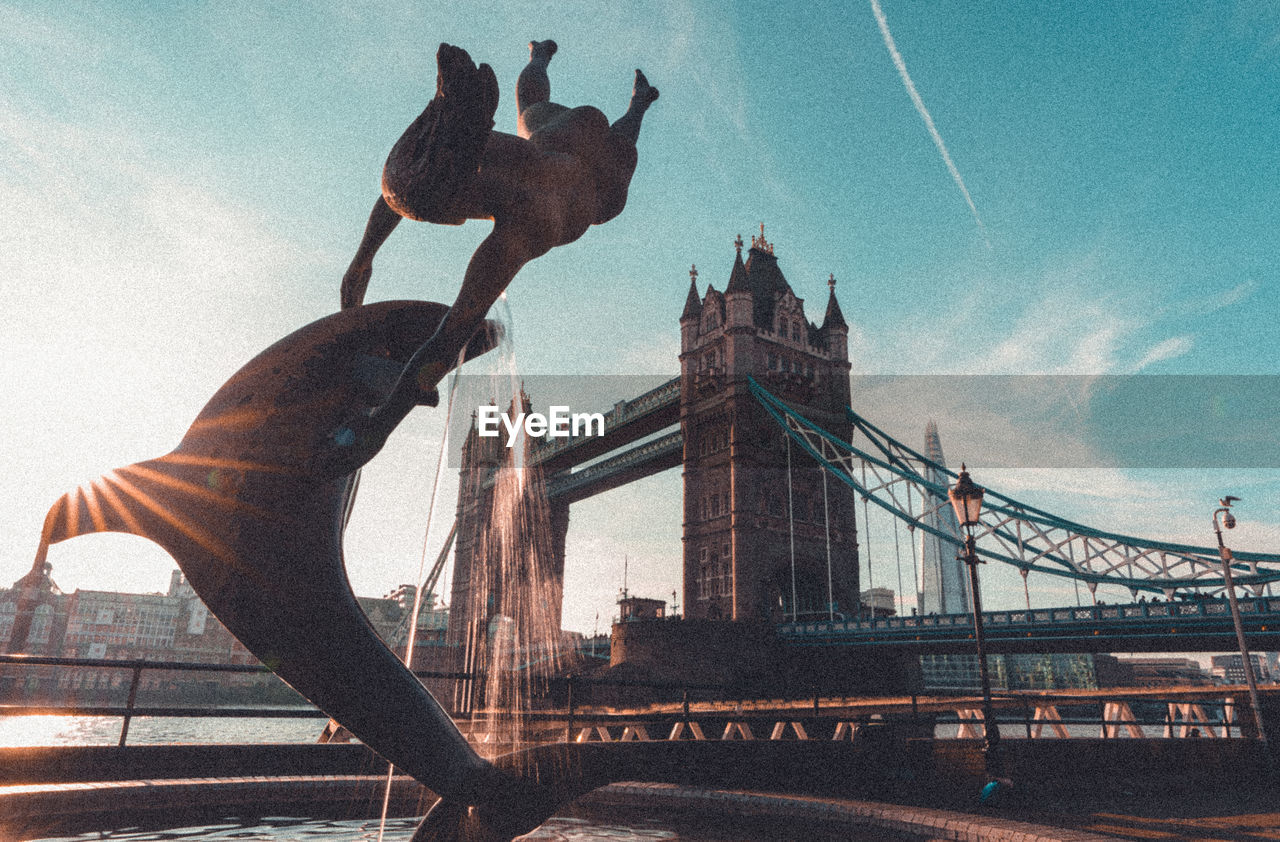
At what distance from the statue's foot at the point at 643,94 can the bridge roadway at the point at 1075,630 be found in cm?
2296

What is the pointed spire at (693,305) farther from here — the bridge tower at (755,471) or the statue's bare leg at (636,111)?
the statue's bare leg at (636,111)

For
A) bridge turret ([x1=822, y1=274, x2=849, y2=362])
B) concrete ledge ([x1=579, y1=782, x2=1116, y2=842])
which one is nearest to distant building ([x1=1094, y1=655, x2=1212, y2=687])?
bridge turret ([x1=822, y1=274, x2=849, y2=362])

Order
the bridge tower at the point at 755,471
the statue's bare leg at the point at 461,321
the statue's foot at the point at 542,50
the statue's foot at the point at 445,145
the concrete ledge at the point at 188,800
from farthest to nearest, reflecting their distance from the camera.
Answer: the bridge tower at the point at 755,471 < the statue's foot at the point at 542,50 < the concrete ledge at the point at 188,800 < the statue's bare leg at the point at 461,321 < the statue's foot at the point at 445,145

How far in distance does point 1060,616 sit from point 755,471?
15.4 meters

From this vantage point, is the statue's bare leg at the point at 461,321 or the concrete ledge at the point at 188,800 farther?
the concrete ledge at the point at 188,800

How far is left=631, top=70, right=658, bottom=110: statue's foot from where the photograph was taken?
5125 mm

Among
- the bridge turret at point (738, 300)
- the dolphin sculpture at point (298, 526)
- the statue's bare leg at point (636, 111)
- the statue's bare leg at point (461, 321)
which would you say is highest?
the bridge turret at point (738, 300)

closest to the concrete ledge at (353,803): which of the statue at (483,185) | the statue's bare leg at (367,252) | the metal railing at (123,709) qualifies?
the metal railing at (123,709)

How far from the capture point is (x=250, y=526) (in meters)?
3.63

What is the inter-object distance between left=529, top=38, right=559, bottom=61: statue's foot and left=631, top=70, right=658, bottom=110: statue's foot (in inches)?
22.8

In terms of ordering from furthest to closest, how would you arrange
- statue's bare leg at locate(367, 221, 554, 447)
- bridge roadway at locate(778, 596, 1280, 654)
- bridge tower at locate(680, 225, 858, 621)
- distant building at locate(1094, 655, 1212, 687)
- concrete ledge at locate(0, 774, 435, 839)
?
distant building at locate(1094, 655, 1212, 687) < bridge tower at locate(680, 225, 858, 621) < bridge roadway at locate(778, 596, 1280, 654) < concrete ledge at locate(0, 774, 435, 839) < statue's bare leg at locate(367, 221, 554, 447)

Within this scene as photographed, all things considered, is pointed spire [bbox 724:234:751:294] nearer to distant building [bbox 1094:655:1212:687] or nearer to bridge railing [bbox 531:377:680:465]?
bridge railing [bbox 531:377:680:465]

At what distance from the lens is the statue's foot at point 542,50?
499 cm

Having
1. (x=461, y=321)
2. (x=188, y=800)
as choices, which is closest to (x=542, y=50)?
(x=461, y=321)
